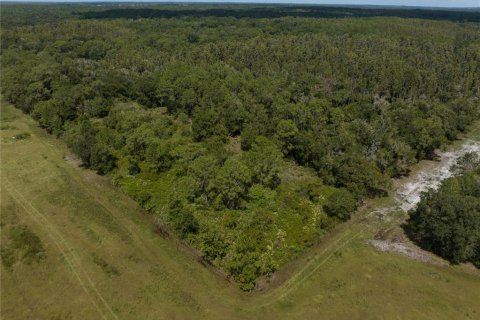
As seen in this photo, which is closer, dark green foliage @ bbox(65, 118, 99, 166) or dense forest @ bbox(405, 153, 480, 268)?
dense forest @ bbox(405, 153, 480, 268)

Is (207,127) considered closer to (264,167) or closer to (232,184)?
(264,167)

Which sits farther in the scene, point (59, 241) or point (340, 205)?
point (340, 205)

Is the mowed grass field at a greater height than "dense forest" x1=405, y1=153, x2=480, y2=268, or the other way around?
"dense forest" x1=405, y1=153, x2=480, y2=268

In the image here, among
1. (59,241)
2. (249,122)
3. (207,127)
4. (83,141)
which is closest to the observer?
(59,241)

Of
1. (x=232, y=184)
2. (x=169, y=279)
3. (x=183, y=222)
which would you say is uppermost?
(x=232, y=184)

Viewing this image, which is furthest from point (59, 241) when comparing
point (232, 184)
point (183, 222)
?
point (232, 184)

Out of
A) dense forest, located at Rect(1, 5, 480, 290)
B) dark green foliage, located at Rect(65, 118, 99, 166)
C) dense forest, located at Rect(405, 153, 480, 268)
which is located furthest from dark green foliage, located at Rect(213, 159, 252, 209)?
dark green foliage, located at Rect(65, 118, 99, 166)

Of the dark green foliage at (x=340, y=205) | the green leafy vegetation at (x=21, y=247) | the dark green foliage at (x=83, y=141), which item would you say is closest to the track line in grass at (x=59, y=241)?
the green leafy vegetation at (x=21, y=247)

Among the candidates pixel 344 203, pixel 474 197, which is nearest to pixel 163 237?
pixel 344 203

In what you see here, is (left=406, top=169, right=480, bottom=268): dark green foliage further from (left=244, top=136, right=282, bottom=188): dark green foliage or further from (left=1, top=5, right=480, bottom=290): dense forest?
(left=244, top=136, right=282, bottom=188): dark green foliage
